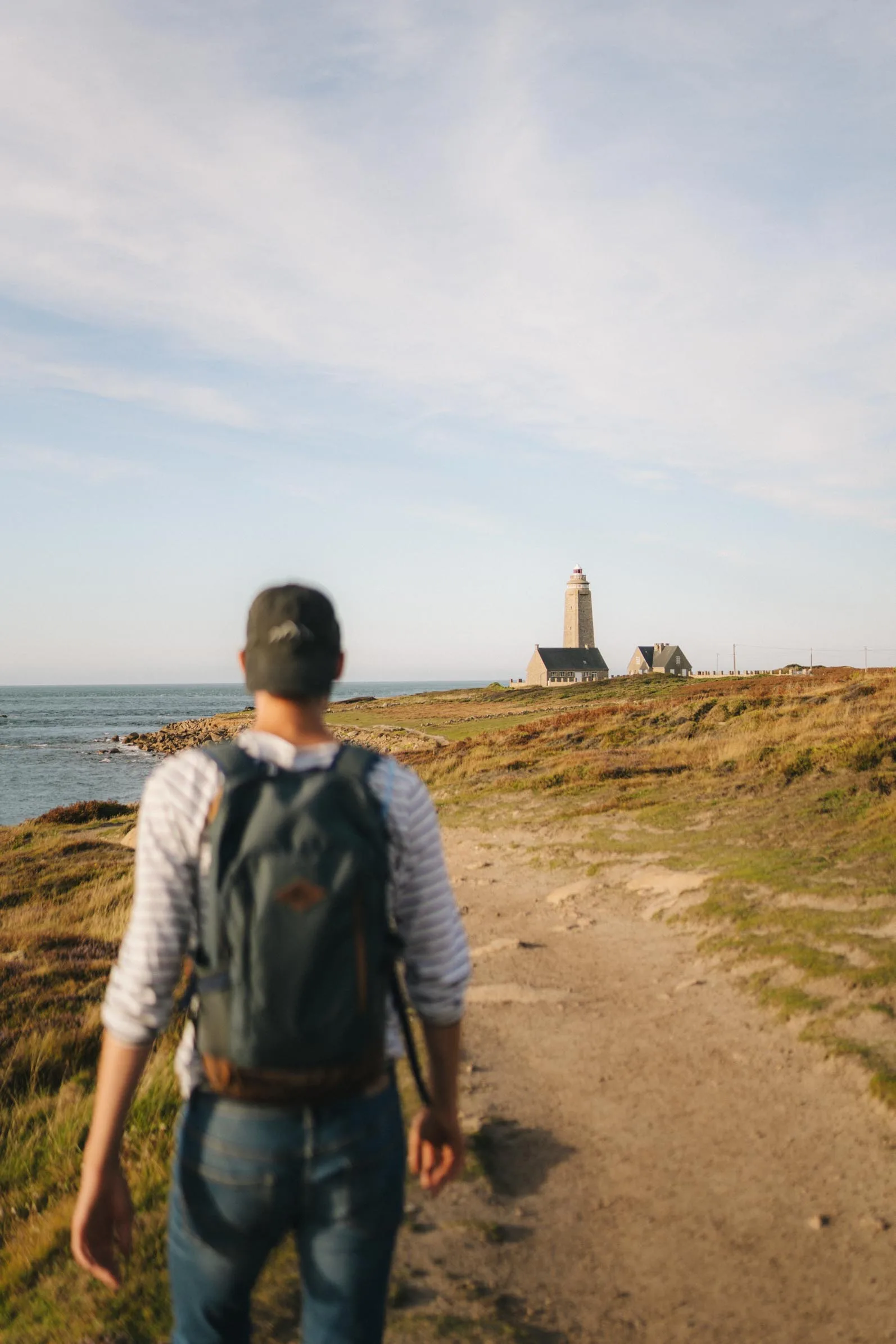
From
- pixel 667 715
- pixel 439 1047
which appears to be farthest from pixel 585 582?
pixel 439 1047

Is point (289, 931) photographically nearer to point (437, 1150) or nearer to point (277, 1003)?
point (277, 1003)

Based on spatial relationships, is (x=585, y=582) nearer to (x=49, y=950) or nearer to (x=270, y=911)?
(x=49, y=950)

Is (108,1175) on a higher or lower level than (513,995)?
higher

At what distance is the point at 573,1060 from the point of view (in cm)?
706

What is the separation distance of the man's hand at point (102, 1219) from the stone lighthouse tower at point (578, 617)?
121275mm

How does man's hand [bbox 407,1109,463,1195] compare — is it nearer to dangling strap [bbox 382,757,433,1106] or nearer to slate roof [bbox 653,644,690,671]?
dangling strap [bbox 382,757,433,1106]

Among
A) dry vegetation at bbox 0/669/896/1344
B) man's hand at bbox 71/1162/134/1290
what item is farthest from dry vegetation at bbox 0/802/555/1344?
man's hand at bbox 71/1162/134/1290

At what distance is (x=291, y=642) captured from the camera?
2.53 m

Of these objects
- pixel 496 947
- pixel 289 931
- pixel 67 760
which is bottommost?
pixel 67 760

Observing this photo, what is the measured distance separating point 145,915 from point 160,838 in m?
0.21

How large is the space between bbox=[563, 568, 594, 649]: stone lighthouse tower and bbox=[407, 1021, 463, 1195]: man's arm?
397ft

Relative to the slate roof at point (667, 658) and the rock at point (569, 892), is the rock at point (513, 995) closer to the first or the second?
the rock at point (569, 892)

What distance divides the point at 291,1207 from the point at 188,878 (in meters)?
0.83

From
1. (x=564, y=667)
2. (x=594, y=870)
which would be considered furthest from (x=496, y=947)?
(x=564, y=667)
